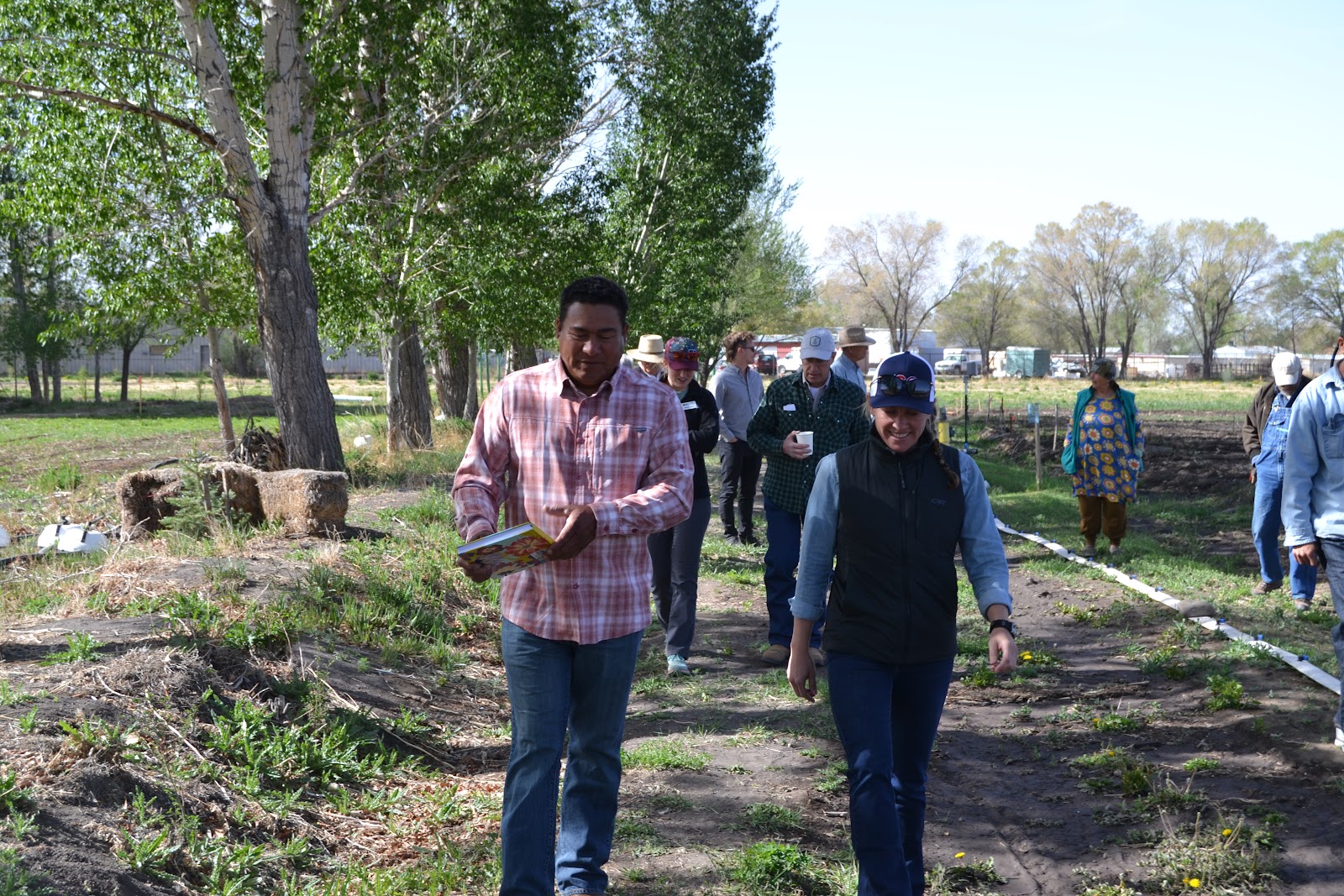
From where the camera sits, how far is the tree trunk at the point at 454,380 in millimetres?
24641

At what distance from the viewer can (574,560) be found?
3684mm

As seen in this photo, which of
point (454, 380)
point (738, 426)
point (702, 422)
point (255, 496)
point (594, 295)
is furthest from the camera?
point (454, 380)

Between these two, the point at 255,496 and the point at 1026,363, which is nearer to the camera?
the point at 255,496

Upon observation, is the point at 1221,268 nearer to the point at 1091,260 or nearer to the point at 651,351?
the point at 1091,260

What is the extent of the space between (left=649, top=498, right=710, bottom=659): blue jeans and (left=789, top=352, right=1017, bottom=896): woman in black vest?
3.42m

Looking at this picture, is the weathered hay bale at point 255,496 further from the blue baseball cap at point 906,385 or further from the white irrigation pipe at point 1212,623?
the blue baseball cap at point 906,385

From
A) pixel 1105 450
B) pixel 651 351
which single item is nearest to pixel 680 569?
pixel 651 351

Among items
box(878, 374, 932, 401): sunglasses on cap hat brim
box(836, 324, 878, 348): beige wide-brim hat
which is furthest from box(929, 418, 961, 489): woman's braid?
box(836, 324, 878, 348): beige wide-brim hat

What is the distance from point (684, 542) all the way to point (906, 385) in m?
3.76

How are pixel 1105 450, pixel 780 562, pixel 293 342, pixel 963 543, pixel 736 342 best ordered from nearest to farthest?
1. pixel 963 543
2. pixel 780 562
3. pixel 736 342
4. pixel 1105 450
5. pixel 293 342

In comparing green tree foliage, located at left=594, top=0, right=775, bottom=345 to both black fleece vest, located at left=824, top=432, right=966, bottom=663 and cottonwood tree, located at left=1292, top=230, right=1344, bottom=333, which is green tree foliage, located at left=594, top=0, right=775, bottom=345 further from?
cottonwood tree, located at left=1292, top=230, right=1344, bottom=333

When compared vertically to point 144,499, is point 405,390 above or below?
above

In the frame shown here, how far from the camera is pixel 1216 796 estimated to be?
5305 mm

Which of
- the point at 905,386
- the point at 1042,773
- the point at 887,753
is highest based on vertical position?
the point at 905,386
